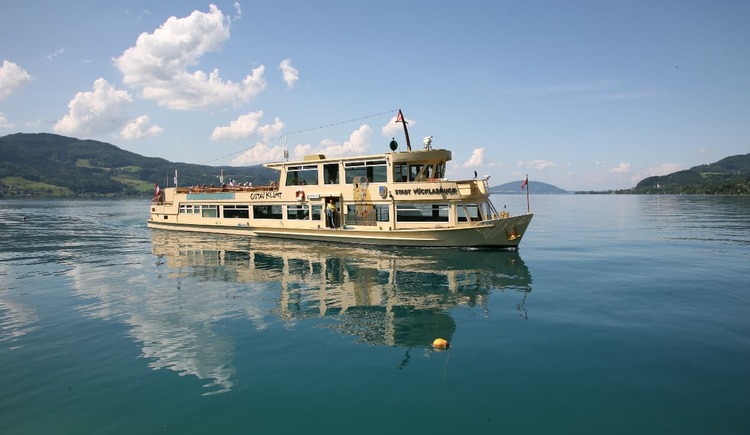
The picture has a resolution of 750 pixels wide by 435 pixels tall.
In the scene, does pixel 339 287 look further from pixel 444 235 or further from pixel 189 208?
pixel 189 208

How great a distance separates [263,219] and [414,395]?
3038cm

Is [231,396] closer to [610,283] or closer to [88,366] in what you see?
[88,366]

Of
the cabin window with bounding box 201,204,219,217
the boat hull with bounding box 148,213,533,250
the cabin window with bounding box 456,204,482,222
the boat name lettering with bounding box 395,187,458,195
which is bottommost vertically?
the boat hull with bounding box 148,213,533,250

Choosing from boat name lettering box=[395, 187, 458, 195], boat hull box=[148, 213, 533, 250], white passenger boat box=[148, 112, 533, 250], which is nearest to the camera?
boat hull box=[148, 213, 533, 250]

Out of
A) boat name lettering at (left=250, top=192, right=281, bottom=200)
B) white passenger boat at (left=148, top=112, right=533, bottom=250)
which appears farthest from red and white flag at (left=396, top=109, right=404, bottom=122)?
boat name lettering at (left=250, top=192, right=281, bottom=200)

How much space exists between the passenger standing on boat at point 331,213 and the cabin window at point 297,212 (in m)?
2.46

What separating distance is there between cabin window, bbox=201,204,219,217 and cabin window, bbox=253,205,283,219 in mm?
5649

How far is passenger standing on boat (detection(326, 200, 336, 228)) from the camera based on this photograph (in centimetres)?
3231

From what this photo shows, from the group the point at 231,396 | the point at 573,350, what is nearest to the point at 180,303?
the point at 231,396

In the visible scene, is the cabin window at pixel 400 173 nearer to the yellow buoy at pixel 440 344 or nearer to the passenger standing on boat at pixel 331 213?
the passenger standing on boat at pixel 331 213

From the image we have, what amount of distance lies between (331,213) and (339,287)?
1368 cm

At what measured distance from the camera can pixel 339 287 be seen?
1925 cm

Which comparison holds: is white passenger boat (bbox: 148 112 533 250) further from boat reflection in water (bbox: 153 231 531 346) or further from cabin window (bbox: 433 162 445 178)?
boat reflection in water (bbox: 153 231 531 346)

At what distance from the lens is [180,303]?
53.9ft
